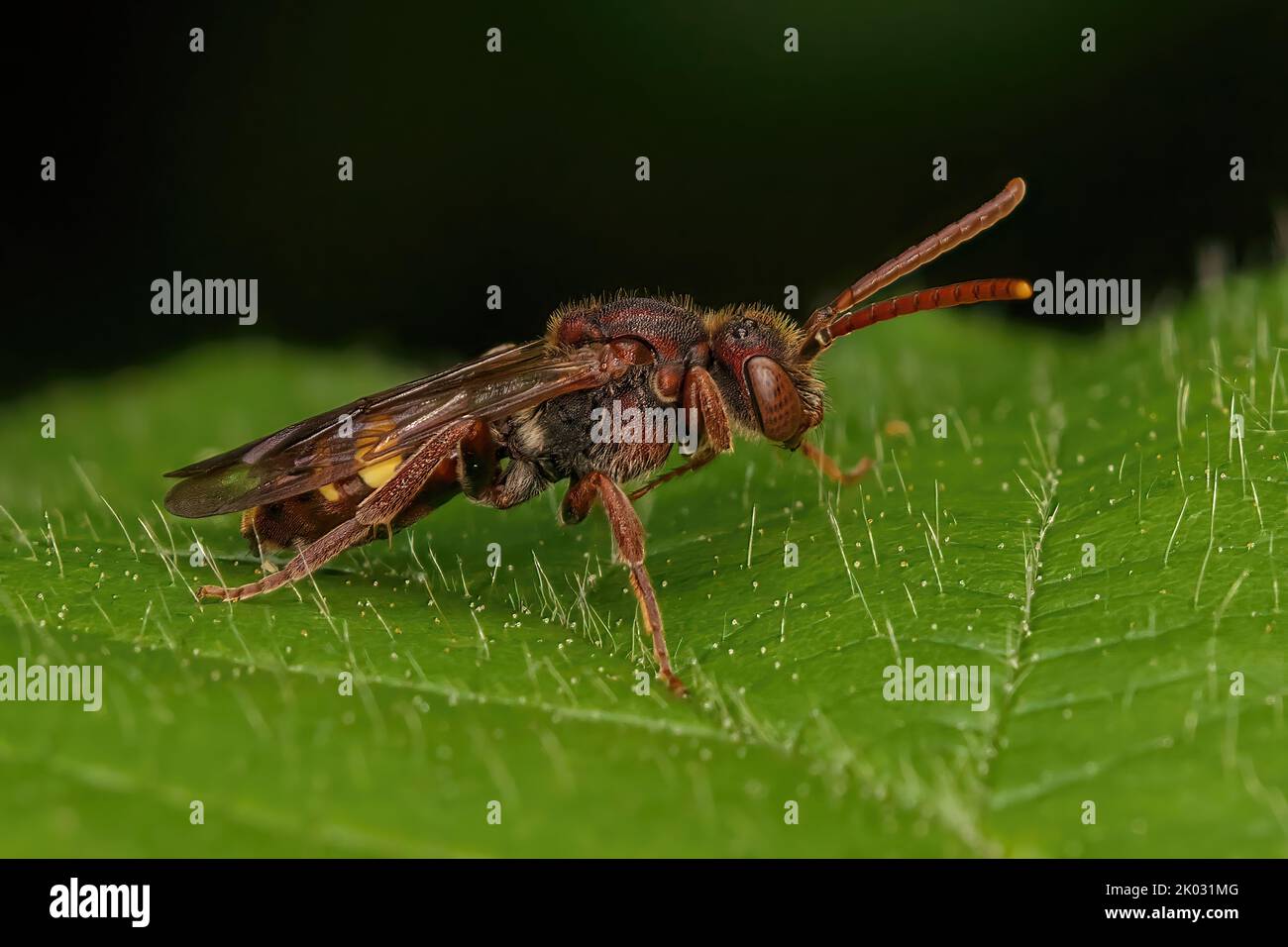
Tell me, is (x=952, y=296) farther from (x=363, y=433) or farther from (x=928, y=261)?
(x=363, y=433)

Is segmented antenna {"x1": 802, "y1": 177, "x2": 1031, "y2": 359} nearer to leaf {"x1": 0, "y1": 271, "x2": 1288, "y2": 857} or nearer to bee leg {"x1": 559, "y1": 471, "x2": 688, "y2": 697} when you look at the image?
leaf {"x1": 0, "y1": 271, "x2": 1288, "y2": 857}

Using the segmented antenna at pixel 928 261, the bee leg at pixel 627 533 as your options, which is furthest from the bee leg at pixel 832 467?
the bee leg at pixel 627 533

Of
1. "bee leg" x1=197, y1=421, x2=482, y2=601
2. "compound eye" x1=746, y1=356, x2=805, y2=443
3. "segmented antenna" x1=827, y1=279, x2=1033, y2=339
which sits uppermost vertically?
"segmented antenna" x1=827, y1=279, x2=1033, y2=339

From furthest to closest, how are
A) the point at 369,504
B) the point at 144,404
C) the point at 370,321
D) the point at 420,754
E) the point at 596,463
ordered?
the point at 370,321 → the point at 144,404 → the point at 596,463 → the point at 369,504 → the point at 420,754

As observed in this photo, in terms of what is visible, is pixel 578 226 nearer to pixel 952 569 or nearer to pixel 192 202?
pixel 192 202

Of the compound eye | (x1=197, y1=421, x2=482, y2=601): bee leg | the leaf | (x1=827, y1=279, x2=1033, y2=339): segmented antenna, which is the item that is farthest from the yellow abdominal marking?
(x1=827, y1=279, x2=1033, y2=339): segmented antenna

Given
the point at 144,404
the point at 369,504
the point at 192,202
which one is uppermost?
the point at 192,202

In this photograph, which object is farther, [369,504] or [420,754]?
[369,504]

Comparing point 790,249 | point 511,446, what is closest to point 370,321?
point 790,249

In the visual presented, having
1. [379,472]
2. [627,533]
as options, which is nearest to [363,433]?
[379,472]
